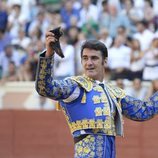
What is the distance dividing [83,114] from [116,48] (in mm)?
4979

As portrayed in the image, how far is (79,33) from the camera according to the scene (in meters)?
9.30

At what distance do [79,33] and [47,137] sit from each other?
147 cm

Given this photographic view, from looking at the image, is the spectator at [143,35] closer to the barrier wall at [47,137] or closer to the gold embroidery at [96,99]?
the barrier wall at [47,137]

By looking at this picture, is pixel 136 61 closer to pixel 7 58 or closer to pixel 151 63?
pixel 151 63

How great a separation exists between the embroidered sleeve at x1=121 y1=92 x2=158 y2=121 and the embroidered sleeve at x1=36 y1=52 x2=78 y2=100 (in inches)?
22.1

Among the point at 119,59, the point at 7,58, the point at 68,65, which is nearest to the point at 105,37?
the point at 119,59

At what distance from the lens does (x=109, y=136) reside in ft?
12.8

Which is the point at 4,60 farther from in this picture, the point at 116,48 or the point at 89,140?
the point at 89,140

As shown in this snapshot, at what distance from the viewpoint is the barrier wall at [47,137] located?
8.62 meters

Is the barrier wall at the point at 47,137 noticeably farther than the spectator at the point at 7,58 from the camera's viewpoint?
No

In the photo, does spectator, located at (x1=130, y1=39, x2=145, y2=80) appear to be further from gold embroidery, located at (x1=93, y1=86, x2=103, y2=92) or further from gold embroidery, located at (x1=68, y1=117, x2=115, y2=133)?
gold embroidery, located at (x1=68, y1=117, x2=115, y2=133)

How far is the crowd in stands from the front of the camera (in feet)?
28.6

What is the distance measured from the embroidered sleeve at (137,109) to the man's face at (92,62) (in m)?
0.34

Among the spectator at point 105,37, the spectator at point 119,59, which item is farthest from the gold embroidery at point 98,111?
the spectator at point 105,37
